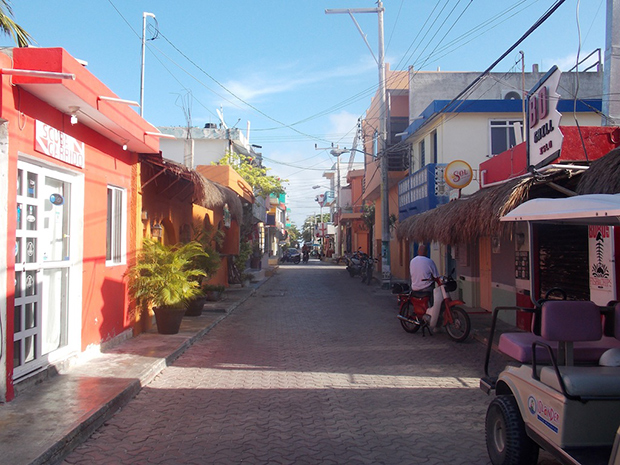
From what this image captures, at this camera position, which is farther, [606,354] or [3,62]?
[3,62]

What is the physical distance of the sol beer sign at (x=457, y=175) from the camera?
46.7 feet

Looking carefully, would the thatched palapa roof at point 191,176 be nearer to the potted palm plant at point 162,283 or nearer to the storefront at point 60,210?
the storefront at point 60,210

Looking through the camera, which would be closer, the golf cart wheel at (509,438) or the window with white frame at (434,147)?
the golf cart wheel at (509,438)

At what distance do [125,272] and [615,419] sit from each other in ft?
26.0

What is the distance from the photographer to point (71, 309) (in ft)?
24.1

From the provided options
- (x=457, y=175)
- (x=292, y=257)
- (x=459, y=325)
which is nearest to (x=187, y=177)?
(x=459, y=325)

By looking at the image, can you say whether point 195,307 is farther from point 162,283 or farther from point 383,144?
point 383,144

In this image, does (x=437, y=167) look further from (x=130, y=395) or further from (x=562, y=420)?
(x=562, y=420)

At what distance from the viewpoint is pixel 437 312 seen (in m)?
10.2

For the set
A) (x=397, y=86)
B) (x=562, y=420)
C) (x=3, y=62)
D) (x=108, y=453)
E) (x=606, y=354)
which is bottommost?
(x=108, y=453)

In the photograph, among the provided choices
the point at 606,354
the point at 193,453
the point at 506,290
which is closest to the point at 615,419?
the point at 606,354

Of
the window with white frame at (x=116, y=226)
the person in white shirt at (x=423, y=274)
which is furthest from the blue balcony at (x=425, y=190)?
the window with white frame at (x=116, y=226)

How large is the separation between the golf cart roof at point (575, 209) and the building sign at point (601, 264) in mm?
3203

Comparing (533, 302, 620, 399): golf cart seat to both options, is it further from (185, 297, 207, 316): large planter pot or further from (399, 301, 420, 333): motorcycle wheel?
(185, 297, 207, 316): large planter pot
